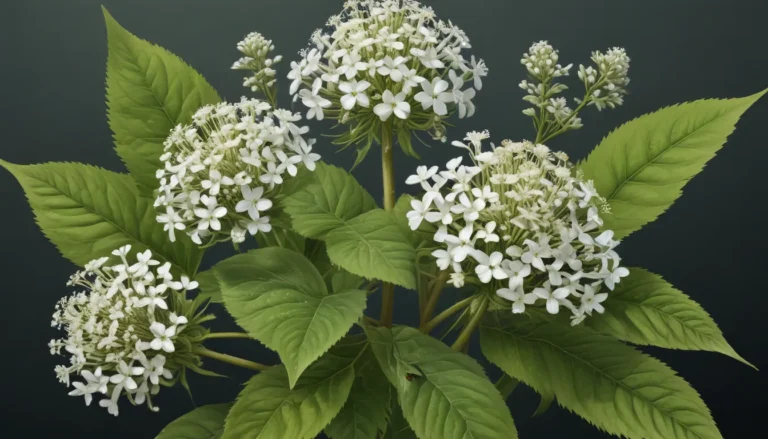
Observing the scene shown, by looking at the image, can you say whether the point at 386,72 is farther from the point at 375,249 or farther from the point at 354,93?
the point at 375,249

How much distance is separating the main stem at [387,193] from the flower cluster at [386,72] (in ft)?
0.05

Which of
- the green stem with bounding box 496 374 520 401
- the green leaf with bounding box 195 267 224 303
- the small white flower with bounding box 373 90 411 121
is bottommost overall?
the green stem with bounding box 496 374 520 401

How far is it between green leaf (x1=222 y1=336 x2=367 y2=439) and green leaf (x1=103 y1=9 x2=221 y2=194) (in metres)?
0.24

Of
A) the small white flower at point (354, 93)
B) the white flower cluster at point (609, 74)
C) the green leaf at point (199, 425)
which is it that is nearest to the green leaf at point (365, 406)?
the green leaf at point (199, 425)

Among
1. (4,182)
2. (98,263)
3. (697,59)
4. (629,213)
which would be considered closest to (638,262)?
(697,59)

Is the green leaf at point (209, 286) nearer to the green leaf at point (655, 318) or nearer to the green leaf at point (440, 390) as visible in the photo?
the green leaf at point (440, 390)

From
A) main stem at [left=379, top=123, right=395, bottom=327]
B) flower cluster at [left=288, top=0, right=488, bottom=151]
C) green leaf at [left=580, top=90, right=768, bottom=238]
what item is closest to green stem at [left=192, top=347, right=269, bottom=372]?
main stem at [left=379, top=123, right=395, bottom=327]

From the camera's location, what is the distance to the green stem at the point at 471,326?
72 centimetres

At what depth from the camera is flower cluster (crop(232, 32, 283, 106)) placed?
817mm

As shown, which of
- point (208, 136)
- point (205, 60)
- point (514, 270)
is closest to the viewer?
point (514, 270)

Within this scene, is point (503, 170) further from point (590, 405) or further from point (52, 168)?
point (52, 168)

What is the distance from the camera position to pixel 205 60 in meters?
1.24

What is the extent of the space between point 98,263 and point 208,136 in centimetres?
15

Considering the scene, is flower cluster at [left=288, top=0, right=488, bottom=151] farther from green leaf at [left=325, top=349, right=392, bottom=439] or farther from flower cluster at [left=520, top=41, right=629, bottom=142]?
green leaf at [left=325, top=349, right=392, bottom=439]
